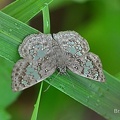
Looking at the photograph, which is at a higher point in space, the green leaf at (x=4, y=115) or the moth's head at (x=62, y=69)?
the moth's head at (x=62, y=69)

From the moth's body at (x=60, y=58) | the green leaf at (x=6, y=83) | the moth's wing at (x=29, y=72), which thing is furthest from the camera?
the green leaf at (x=6, y=83)

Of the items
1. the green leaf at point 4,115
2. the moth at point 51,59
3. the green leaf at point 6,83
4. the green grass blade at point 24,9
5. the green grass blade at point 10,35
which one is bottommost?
the green leaf at point 4,115

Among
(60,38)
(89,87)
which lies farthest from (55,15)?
(89,87)

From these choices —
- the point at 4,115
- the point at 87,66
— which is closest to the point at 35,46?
the point at 87,66

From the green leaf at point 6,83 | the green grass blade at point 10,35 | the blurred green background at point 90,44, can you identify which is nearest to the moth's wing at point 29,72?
the green grass blade at point 10,35

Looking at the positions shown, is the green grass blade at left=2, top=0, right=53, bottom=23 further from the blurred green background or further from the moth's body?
the blurred green background

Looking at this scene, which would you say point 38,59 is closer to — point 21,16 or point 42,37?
point 42,37

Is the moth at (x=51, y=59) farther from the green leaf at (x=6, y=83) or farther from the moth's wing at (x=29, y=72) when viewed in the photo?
the green leaf at (x=6, y=83)
